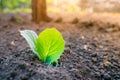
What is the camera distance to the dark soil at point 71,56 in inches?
70.8

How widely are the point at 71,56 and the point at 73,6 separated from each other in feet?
18.1

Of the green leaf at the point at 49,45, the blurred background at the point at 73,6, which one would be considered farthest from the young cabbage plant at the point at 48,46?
the blurred background at the point at 73,6

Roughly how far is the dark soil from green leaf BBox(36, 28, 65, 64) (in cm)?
6

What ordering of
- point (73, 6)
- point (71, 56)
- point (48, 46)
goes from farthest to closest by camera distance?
point (73, 6)
point (71, 56)
point (48, 46)

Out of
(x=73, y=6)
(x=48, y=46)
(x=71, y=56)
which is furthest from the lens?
(x=73, y=6)

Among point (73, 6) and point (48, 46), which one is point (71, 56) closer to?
point (48, 46)

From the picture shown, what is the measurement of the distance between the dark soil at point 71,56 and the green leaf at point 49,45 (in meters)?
0.06

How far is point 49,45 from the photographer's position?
6.32 ft

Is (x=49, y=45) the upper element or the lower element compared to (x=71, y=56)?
upper

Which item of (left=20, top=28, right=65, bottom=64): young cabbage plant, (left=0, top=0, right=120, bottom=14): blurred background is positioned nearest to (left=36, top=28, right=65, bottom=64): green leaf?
(left=20, top=28, right=65, bottom=64): young cabbage plant

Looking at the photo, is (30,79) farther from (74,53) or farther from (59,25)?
(59,25)

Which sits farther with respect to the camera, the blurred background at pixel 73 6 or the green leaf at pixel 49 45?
the blurred background at pixel 73 6

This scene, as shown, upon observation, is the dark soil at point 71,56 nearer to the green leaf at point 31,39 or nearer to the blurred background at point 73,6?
the green leaf at point 31,39

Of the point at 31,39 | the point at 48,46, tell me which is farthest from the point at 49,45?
the point at 31,39
